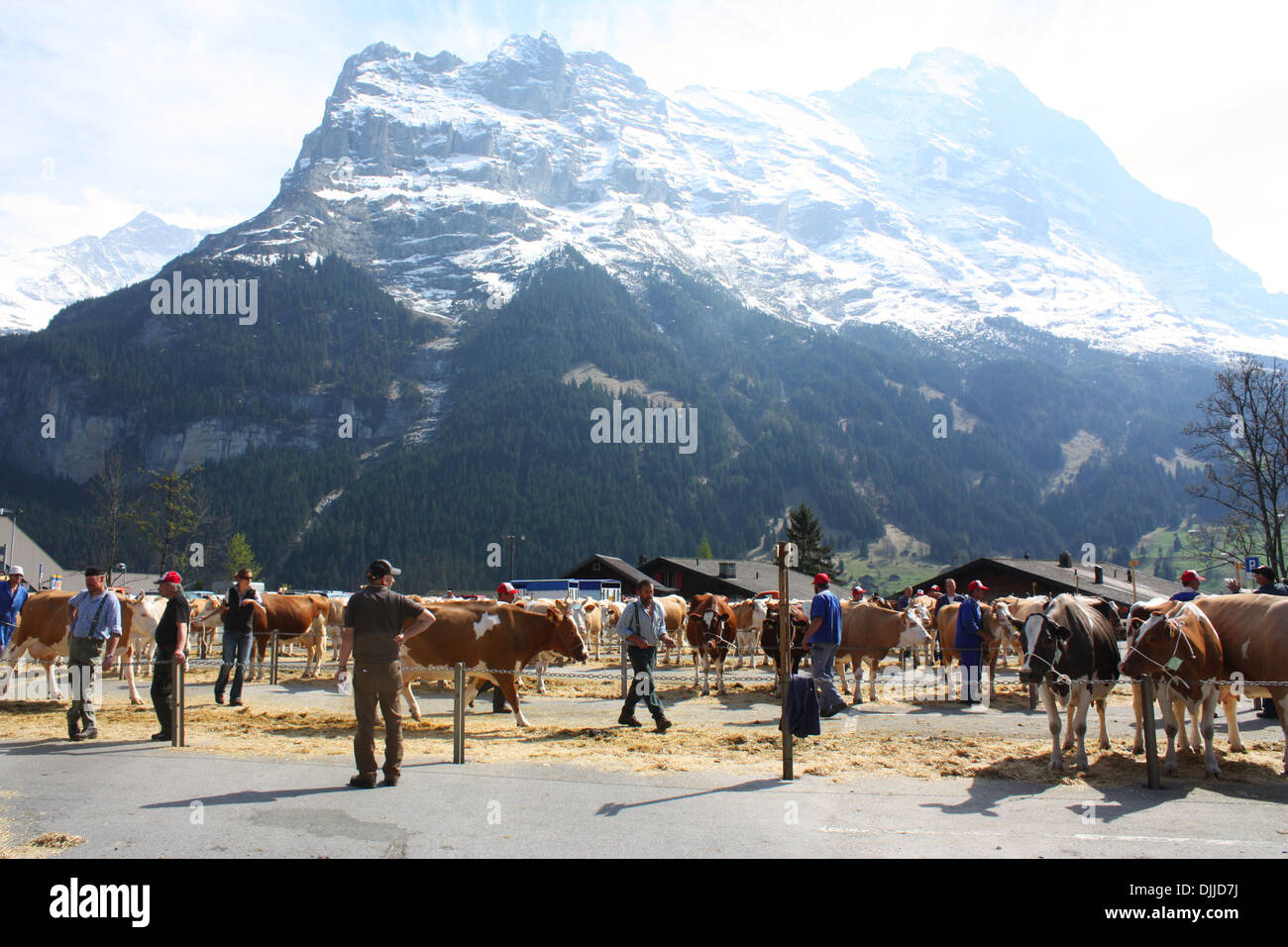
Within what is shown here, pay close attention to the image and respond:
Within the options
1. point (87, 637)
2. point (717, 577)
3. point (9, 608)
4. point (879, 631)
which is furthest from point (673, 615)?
A: point (717, 577)

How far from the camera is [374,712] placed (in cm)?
955

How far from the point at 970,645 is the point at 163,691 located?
1463 cm

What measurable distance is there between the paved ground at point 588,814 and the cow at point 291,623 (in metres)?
11.5

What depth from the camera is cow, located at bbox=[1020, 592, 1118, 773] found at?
10.8m

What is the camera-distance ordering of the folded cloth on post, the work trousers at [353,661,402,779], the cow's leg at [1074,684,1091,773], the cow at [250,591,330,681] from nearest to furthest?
the work trousers at [353,661,402,779] → the folded cloth on post → the cow's leg at [1074,684,1091,773] → the cow at [250,591,330,681]

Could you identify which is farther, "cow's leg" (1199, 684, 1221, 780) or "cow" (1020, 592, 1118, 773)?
"cow" (1020, 592, 1118, 773)

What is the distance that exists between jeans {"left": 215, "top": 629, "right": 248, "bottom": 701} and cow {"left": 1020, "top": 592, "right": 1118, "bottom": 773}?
13629mm

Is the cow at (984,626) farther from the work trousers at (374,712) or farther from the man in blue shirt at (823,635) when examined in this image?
the work trousers at (374,712)

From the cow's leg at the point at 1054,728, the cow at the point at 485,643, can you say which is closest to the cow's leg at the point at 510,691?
the cow at the point at 485,643

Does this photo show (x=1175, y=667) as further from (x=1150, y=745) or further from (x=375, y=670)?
(x=375, y=670)

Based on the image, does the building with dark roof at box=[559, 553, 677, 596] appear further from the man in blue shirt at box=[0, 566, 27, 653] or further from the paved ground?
the paved ground

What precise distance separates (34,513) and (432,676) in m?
163

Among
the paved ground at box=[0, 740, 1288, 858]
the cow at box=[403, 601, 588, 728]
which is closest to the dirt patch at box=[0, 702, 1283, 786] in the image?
the paved ground at box=[0, 740, 1288, 858]
